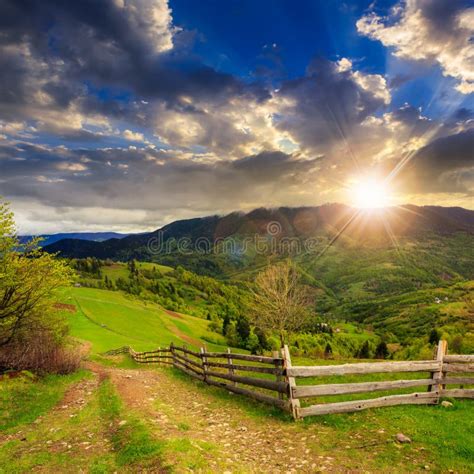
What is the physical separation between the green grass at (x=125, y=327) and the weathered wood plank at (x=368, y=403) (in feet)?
168

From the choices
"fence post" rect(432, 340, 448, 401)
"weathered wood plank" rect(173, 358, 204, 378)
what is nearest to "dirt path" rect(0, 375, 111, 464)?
"weathered wood plank" rect(173, 358, 204, 378)

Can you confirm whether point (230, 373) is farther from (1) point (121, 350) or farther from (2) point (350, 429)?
(1) point (121, 350)

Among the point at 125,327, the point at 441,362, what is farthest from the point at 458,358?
the point at 125,327

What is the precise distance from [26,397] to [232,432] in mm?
13750

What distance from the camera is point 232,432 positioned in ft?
38.4

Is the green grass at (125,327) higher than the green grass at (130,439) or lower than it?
lower

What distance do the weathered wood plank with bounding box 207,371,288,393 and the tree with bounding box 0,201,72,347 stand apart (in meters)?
12.9

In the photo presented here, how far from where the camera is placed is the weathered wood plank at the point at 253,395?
1336 cm

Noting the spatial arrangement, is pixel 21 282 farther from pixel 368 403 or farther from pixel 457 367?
pixel 457 367

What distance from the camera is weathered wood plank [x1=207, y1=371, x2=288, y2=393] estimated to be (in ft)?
43.3

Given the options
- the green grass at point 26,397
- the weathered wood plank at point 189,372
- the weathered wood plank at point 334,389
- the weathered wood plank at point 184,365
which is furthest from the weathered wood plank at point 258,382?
the green grass at point 26,397

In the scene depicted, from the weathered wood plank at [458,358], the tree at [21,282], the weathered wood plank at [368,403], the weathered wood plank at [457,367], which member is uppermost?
the tree at [21,282]

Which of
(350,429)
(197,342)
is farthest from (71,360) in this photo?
(197,342)

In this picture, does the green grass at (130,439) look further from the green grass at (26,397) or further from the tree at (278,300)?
the tree at (278,300)
